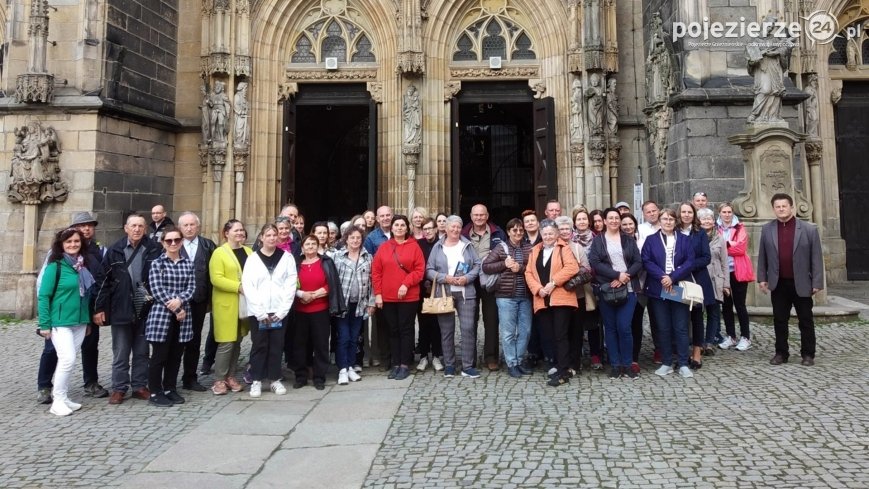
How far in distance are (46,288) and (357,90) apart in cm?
964

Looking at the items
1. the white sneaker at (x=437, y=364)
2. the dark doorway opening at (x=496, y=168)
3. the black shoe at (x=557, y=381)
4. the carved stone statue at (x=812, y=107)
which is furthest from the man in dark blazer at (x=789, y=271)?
the dark doorway opening at (x=496, y=168)

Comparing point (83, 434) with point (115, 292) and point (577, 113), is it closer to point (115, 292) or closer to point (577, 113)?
point (115, 292)

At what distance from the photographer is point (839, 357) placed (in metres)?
6.40

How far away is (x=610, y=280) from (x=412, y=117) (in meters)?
7.74

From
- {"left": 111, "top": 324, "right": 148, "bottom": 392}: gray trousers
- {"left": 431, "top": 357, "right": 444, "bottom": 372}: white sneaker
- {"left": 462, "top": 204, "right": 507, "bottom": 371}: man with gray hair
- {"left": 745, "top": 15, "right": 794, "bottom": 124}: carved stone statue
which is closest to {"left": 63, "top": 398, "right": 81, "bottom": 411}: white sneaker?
{"left": 111, "top": 324, "right": 148, "bottom": 392}: gray trousers

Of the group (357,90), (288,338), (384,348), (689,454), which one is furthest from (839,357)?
(357,90)

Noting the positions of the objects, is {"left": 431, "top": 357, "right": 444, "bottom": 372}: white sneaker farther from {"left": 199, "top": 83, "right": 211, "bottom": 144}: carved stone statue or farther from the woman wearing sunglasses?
{"left": 199, "top": 83, "right": 211, "bottom": 144}: carved stone statue

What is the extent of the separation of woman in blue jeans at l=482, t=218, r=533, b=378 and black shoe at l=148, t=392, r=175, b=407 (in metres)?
3.29

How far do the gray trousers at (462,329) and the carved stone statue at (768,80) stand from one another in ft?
20.2

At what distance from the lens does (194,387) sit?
578cm

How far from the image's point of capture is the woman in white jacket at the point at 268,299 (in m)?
5.48

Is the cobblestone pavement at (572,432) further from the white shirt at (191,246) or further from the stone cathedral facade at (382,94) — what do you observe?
the stone cathedral facade at (382,94)

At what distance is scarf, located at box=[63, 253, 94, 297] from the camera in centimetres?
510

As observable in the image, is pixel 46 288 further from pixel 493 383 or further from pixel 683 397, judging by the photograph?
pixel 683 397
